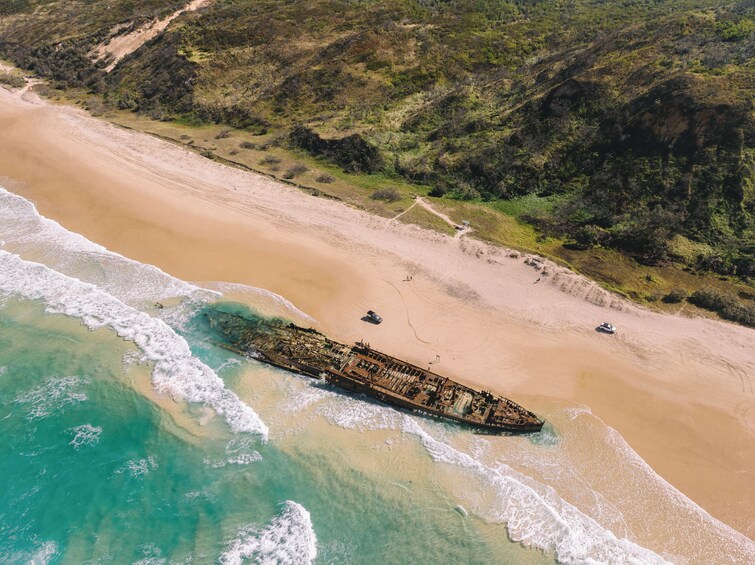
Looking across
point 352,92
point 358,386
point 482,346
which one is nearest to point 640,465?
point 482,346

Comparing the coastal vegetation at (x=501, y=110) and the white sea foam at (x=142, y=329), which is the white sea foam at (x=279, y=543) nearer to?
the white sea foam at (x=142, y=329)

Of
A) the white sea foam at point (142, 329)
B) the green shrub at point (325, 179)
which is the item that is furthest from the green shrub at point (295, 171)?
the white sea foam at point (142, 329)

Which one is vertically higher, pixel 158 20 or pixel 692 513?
pixel 158 20

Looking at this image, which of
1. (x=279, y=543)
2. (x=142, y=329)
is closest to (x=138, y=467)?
(x=279, y=543)

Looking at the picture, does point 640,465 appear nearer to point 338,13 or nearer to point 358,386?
point 358,386

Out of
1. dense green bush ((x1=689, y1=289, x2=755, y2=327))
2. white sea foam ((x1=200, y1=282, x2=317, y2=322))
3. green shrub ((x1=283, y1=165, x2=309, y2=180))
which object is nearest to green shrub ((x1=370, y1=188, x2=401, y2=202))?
green shrub ((x1=283, y1=165, x2=309, y2=180))

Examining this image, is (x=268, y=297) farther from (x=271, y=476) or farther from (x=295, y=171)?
(x=295, y=171)
